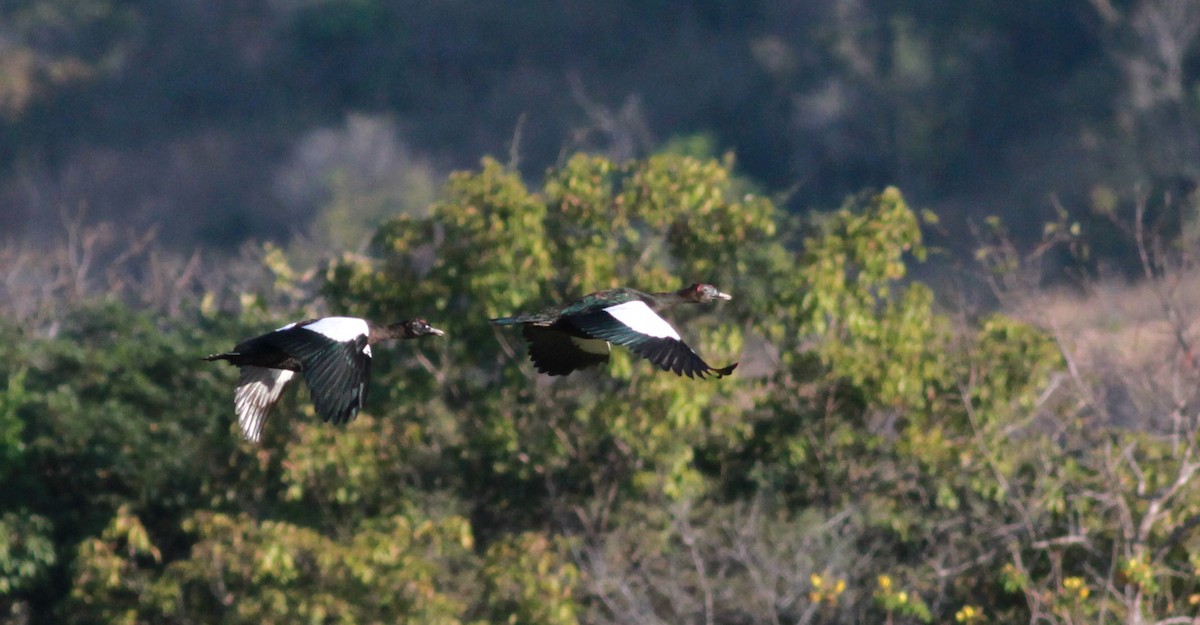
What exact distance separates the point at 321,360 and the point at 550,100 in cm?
4438

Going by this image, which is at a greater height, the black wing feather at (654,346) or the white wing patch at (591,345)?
the white wing patch at (591,345)

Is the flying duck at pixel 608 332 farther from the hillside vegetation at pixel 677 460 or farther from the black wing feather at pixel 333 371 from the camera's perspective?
the hillside vegetation at pixel 677 460

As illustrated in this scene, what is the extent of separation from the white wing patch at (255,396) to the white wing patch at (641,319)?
1745 millimetres

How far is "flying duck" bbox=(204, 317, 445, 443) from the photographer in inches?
332

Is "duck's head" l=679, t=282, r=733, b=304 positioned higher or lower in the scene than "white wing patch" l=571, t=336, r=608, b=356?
higher

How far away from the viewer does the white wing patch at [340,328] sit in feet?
28.7

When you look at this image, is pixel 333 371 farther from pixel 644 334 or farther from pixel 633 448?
pixel 633 448

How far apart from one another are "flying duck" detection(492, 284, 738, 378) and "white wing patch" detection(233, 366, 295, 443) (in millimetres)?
1238

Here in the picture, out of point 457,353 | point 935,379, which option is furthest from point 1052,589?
point 457,353

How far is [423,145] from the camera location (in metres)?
51.0

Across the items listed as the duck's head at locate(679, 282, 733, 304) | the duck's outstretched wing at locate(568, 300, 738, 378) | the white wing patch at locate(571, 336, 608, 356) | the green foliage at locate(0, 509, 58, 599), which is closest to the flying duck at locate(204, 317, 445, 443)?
the white wing patch at locate(571, 336, 608, 356)

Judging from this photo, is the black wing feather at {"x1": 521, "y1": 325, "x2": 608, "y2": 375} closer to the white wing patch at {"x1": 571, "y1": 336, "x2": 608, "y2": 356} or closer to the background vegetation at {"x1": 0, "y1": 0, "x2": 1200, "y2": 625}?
the white wing patch at {"x1": 571, "y1": 336, "x2": 608, "y2": 356}

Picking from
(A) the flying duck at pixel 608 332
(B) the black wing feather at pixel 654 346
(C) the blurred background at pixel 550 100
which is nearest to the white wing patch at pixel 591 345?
(A) the flying duck at pixel 608 332

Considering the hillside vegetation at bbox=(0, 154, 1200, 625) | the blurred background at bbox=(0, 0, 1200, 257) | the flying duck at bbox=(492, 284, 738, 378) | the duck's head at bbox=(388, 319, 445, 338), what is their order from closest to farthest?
1. the flying duck at bbox=(492, 284, 738, 378)
2. the duck's head at bbox=(388, 319, 445, 338)
3. the hillside vegetation at bbox=(0, 154, 1200, 625)
4. the blurred background at bbox=(0, 0, 1200, 257)
